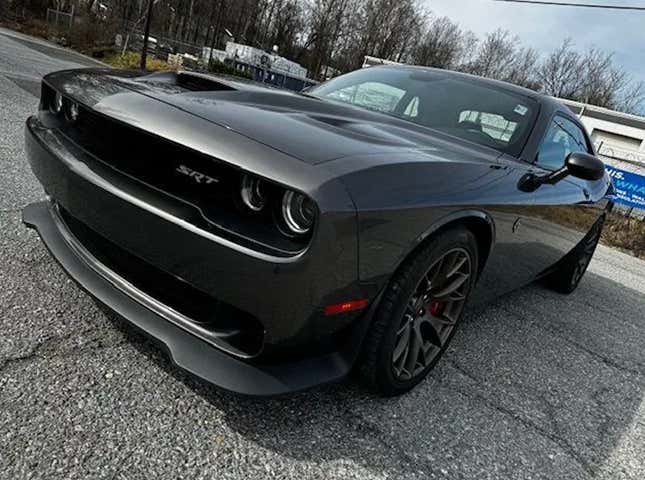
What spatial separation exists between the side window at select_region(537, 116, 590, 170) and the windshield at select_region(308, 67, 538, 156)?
0.19 meters

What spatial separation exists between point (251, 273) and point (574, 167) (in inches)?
75.4

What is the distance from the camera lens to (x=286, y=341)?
1434mm

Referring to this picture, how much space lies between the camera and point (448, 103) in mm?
2793

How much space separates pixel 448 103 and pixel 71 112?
1950mm

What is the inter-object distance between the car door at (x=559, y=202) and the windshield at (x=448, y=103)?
213mm

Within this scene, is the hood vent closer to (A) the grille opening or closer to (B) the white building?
(A) the grille opening

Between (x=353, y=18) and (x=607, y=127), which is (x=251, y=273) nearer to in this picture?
(x=607, y=127)

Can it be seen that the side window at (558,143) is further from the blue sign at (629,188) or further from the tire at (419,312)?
the blue sign at (629,188)

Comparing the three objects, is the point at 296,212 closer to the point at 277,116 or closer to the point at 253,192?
the point at 253,192

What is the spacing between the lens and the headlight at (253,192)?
1.47 metres

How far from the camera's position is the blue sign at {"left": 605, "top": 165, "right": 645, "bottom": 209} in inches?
409

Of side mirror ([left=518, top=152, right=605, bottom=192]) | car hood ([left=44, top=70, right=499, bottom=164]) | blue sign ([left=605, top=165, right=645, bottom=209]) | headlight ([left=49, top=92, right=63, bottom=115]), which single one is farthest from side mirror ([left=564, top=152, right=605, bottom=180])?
blue sign ([left=605, top=165, right=645, bottom=209])

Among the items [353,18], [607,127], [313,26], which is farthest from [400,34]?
[607,127]

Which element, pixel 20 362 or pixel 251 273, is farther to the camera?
pixel 20 362
